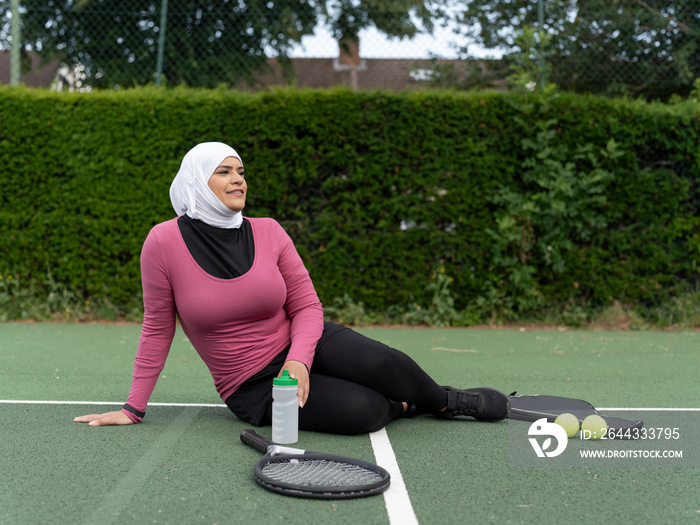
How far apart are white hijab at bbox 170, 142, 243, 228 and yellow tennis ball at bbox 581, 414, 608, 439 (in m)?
2.05

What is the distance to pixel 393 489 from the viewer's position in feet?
8.45

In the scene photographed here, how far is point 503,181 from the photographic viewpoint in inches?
309

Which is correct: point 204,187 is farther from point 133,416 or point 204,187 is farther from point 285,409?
point 133,416

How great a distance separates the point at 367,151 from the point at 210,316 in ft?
16.7

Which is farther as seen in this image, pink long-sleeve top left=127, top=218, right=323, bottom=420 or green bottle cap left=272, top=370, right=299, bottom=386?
pink long-sleeve top left=127, top=218, right=323, bottom=420

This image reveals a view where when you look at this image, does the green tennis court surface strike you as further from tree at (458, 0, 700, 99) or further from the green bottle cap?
tree at (458, 0, 700, 99)

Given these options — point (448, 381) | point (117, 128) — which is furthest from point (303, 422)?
point (117, 128)

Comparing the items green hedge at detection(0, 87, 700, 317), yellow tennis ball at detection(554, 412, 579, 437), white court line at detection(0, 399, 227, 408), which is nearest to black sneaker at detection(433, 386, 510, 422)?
yellow tennis ball at detection(554, 412, 579, 437)

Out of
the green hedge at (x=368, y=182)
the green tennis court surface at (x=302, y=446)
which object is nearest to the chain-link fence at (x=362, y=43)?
the green hedge at (x=368, y=182)

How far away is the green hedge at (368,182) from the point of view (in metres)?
7.83

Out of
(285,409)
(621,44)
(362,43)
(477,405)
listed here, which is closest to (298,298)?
(285,409)

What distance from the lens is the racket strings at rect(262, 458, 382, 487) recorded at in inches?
98.7

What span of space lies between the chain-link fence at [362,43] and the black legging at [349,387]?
5.59 meters

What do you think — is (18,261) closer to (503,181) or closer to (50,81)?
(50,81)
